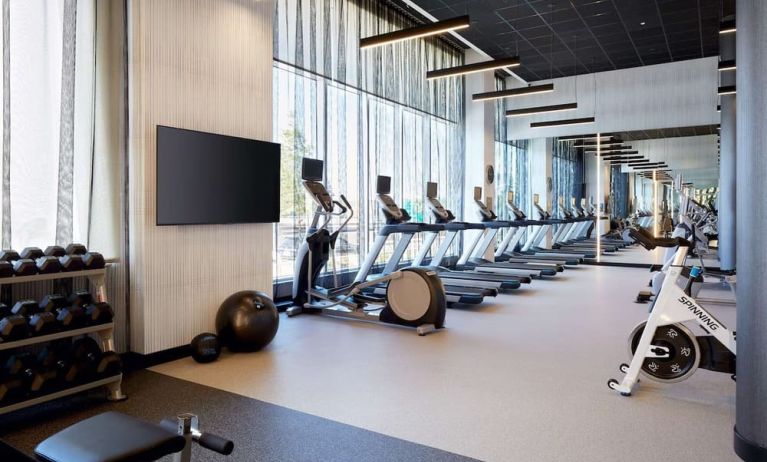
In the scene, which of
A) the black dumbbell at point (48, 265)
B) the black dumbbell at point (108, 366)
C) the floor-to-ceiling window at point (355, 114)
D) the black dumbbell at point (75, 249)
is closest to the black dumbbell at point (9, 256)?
the black dumbbell at point (48, 265)

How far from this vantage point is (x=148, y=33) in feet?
14.0

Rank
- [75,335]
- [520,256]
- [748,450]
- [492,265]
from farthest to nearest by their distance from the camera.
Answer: [520,256], [492,265], [75,335], [748,450]

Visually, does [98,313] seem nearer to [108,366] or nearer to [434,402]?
[108,366]

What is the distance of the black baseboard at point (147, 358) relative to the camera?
424cm

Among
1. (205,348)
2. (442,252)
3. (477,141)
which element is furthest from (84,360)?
(477,141)

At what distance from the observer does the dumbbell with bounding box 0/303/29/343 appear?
305 cm

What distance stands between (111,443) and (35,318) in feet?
7.77

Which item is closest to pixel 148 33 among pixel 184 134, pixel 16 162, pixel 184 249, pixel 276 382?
pixel 184 134

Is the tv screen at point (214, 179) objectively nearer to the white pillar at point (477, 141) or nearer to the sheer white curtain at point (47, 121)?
the sheer white curtain at point (47, 121)

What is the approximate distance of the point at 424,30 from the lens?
674 centimetres

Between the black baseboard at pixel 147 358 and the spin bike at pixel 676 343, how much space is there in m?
3.48

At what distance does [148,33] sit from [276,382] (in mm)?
2959

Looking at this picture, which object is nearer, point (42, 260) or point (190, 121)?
point (42, 260)

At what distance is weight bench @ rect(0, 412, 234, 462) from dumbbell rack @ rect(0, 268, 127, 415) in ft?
6.75
